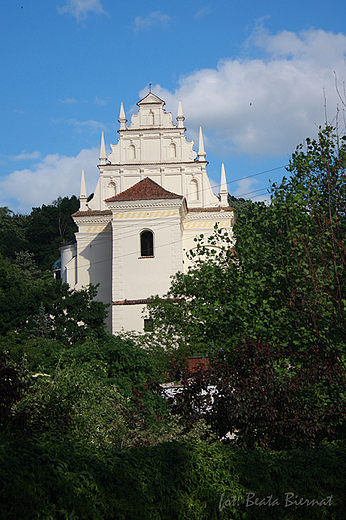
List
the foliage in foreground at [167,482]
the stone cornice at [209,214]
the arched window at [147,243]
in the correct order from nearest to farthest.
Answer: the foliage in foreground at [167,482] → the arched window at [147,243] → the stone cornice at [209,214]

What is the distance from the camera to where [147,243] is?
36969mm

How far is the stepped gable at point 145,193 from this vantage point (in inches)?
1419

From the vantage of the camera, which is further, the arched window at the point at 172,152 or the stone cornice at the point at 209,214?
the arched window at the point at 172,152

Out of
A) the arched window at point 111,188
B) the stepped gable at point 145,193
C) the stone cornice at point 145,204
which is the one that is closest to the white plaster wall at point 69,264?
the arched window at point 111,188

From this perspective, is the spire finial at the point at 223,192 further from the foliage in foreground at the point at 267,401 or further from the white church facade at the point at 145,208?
the foliage in foreground at the point at 267,401

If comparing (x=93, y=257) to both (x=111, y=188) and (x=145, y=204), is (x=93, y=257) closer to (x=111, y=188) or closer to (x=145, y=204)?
(x=111, y=188)

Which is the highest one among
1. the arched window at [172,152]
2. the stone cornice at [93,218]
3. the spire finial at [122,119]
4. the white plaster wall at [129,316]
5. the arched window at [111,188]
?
the spire finial at [122,119]

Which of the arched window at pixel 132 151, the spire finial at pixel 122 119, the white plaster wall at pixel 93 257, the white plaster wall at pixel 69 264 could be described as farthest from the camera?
the white plaster wall at pixel 69 264

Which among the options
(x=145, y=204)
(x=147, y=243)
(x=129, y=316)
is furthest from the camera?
(x=147, y=243)

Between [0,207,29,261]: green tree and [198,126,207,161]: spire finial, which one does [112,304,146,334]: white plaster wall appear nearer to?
[198,126,207,161]: spire finial

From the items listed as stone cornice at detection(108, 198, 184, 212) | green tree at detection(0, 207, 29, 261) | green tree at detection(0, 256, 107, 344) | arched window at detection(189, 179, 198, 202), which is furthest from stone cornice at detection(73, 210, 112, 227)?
green tree at detection(0, 207, 29, 261)

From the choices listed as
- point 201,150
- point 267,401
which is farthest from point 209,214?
point 267,401

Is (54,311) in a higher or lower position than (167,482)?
higher

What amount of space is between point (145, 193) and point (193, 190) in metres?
5.13
